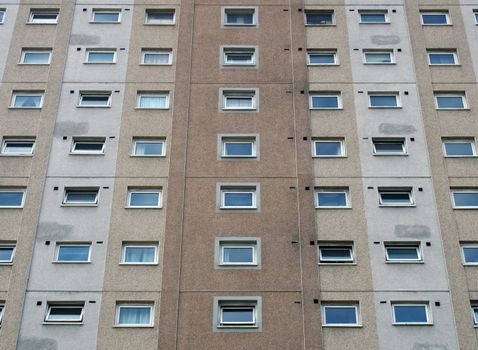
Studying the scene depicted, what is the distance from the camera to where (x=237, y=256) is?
29.1m

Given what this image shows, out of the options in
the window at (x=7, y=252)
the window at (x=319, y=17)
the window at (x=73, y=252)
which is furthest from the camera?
the window at (x=319, y=17)

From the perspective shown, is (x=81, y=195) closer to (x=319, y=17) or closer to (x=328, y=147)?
(x=328, y=147)

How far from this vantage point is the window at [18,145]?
105ft

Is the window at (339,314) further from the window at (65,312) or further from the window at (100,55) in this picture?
the window at (100,55)

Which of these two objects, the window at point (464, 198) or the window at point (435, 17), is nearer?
the window at point (464, 198)

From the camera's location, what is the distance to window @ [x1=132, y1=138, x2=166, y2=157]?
1256 inches

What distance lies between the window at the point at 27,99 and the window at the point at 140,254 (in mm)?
8573

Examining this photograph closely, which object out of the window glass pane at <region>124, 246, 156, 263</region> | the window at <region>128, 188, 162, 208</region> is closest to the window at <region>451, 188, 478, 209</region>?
the window at <region>128, 188, 162, 208</region>

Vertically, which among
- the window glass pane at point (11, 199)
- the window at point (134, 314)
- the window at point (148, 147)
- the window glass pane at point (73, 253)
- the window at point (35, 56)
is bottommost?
the window at point (134, 314)

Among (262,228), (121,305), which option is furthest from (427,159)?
(121,305)

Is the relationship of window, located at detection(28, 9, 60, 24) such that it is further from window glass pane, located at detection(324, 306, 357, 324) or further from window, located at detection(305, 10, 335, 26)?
window glass pane, located at detection(324, 306, 357, 324)

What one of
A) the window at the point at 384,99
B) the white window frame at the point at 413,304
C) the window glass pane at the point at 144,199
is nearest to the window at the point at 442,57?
the window at the point at 384,99

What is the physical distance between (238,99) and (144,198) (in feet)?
22.1

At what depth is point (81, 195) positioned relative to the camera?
1211 inches
